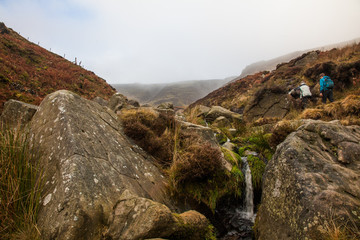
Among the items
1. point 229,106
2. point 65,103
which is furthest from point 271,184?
point 229,106

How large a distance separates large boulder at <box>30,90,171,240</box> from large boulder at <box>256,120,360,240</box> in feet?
7.84

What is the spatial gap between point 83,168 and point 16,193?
2.91 ft

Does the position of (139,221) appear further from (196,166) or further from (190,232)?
(196,166)

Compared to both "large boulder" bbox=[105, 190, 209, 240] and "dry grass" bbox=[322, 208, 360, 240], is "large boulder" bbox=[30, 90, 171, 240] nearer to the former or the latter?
"large boulder" bbox=[105, 190, 209, 240]

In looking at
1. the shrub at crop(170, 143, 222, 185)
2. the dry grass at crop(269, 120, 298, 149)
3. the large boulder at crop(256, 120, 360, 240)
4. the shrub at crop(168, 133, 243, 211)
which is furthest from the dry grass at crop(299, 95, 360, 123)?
the shrub at crop(170, 143, 222, 185)

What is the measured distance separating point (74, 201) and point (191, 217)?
2.04m

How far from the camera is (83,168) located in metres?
3.02

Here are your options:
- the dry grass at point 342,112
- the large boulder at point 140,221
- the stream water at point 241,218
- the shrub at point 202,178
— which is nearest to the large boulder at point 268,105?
the dry grass at point 342,112

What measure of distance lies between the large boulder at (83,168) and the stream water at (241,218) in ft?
6.15

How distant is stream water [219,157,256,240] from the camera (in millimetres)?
4270

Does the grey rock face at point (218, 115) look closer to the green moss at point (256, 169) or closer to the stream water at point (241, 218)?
the green moss at point (256, 169)

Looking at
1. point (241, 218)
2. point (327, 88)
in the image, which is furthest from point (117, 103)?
point (327, 88)

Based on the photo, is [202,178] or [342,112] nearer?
[202,178]

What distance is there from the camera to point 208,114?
1526 cm
